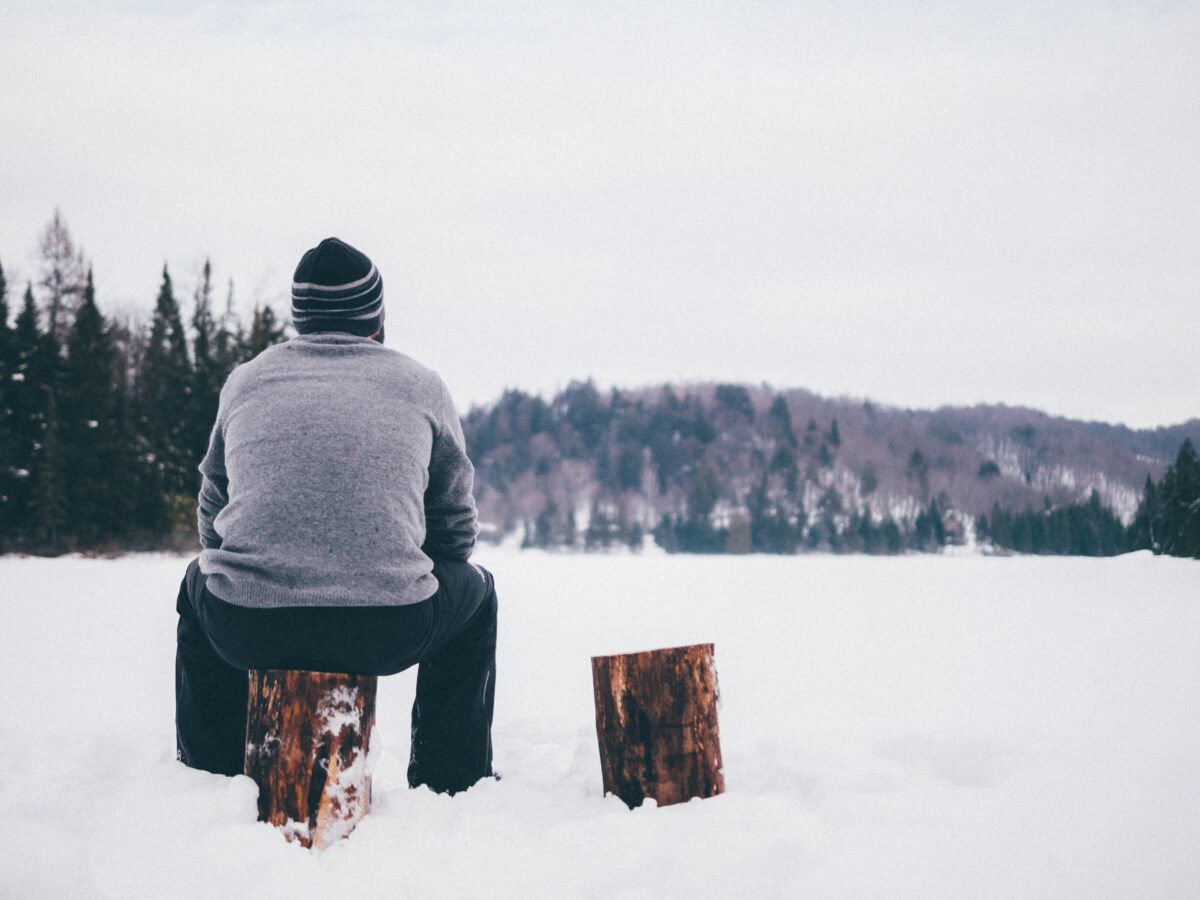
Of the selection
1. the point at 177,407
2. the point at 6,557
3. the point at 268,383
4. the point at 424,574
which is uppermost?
the point at 177,407

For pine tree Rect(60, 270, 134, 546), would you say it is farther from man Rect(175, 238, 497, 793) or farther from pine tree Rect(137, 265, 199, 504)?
man Rect(175, 238, 497, 793)

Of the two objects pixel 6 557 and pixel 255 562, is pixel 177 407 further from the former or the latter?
pixel 255 562

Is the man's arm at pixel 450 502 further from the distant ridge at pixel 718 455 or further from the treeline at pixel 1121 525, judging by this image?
the distant ridge at pixel 718 455

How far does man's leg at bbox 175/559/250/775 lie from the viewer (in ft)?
8.16

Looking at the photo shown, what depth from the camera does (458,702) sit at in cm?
262

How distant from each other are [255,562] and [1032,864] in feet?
6.77

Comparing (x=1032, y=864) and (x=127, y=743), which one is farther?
(x=127, y=743)

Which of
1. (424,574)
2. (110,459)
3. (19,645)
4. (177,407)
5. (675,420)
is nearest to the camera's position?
(424,574)

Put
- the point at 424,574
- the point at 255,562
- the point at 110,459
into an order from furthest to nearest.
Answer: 1. the point at 110,459
2. the point at 424,574
3. the point at 255,562

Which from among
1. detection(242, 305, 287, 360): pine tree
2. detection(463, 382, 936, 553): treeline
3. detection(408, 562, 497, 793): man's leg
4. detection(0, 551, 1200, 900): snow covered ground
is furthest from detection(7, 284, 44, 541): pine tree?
detection(463, 382, 936, 553): treeline

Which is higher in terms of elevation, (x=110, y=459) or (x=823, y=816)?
(x=110, y=459)

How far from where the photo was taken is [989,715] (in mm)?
4492

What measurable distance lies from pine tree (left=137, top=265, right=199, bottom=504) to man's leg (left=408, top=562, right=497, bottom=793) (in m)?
30.8

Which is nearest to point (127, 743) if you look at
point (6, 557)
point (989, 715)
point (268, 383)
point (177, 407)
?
point (268, 383)
